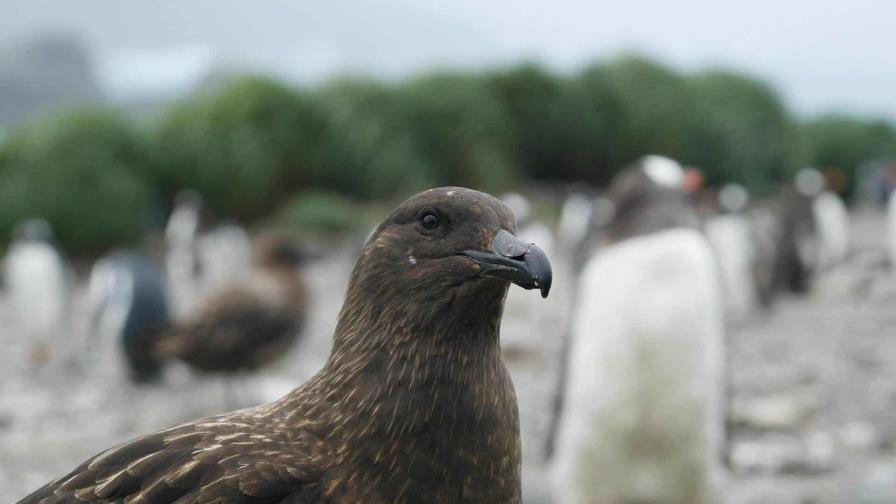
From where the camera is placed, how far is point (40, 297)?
1258 centimetres

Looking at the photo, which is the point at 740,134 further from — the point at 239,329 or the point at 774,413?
the point at 239,329

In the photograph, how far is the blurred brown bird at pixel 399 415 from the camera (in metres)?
2.26

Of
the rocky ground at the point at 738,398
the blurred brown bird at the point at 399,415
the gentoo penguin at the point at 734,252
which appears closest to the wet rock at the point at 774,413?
the rocky ground at the point at 738,398

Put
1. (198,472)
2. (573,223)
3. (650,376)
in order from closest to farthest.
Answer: (198,472) → (650,376) → (573,223)

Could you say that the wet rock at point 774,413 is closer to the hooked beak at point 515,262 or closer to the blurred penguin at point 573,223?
the hooked beak at point 515,262

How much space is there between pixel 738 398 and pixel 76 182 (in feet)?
47.9

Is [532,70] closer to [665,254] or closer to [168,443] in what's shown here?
[665,254]

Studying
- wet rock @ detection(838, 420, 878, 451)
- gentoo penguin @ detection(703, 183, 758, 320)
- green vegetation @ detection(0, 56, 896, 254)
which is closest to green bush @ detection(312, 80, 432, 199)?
green vegetation @ detection(0, 56, 896, 254)

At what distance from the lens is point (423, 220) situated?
8.21 feet

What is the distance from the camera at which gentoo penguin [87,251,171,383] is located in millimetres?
9812

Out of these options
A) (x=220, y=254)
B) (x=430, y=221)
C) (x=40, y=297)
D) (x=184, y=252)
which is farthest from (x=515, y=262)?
(x=184, y=252)

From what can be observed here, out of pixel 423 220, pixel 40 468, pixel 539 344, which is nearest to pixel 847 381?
pixel 539 344

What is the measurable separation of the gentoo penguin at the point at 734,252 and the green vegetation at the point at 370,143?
25.8 ft

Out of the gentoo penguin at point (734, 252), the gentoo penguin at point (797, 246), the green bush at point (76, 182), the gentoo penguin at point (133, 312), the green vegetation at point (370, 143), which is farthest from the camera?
the green vegetation at point (370, 143)
